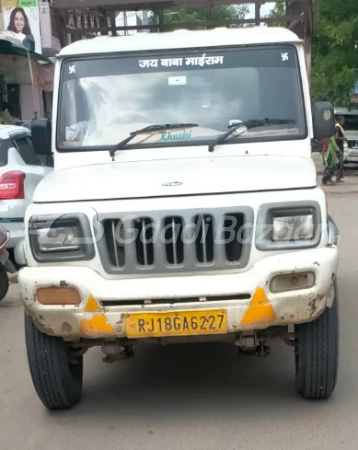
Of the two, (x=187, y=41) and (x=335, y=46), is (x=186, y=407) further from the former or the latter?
(x=335, y=46)

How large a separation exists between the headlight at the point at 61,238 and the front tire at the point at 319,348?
1.34m

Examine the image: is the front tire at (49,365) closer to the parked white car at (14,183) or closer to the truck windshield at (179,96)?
the truck windshield at (179,96)

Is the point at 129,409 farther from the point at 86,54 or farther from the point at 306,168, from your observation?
the point at 86,54

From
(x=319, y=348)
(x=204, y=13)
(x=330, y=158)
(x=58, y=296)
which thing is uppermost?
(x=204, y=13)

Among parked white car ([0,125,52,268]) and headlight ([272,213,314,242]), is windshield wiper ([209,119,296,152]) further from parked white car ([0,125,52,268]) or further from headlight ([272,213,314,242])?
parked white car ([0,125,52,268])

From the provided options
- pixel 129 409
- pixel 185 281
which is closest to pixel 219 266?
pixel 185 281

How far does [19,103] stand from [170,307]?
58.9 feet

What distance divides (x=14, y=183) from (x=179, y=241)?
15.6ft

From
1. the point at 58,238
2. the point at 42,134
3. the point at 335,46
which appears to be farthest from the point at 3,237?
the point at 335,46

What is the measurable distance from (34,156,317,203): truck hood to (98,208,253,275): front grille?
0.50 feet

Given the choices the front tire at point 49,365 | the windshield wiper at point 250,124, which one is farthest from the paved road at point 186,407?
the windshield wiper at point 250,124

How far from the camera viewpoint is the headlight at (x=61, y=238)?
4.36 metres

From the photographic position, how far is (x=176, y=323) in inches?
171

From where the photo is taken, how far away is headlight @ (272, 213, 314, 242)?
14.2 ft
